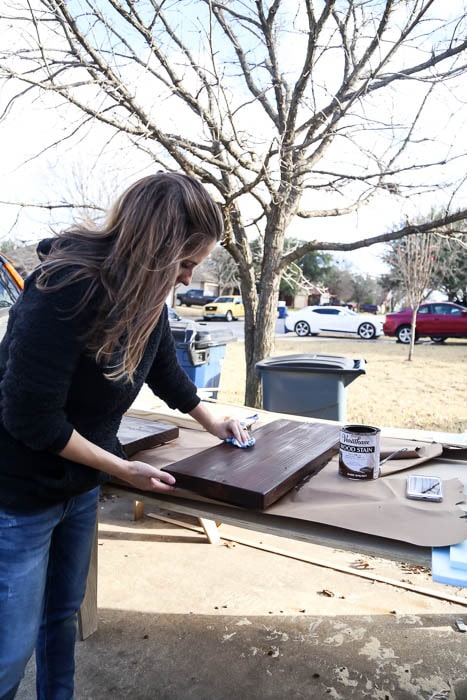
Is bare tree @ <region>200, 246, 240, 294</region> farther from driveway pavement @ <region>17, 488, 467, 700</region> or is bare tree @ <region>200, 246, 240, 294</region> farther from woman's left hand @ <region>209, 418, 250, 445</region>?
woman's left hand @ <region>209, 418, 250, 445</region>

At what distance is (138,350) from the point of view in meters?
1.31

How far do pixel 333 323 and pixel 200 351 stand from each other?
597 inches

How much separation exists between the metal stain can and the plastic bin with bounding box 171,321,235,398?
139 inches

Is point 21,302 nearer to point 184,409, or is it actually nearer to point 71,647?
point 184,409

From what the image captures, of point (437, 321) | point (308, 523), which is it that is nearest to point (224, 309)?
point (437, 321)

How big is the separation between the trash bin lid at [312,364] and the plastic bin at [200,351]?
4.38 ft

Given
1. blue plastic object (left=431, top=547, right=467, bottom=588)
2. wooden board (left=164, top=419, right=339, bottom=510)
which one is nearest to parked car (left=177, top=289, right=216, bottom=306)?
wooden board (left=164, top=419, right=339, bottom=510)

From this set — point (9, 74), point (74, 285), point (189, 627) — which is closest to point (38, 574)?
point (74, 285)

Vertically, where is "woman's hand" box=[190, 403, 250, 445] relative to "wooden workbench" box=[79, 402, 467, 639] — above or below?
above

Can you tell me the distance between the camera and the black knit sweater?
1.13 meters

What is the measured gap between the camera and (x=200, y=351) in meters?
5.48

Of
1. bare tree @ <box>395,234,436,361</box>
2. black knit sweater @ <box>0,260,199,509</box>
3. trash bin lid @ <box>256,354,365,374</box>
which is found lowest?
trash bin lid @ <box>256,354,365,374</box>

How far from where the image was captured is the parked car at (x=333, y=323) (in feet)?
63.7

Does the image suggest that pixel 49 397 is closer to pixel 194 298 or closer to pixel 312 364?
pixel 312 364
